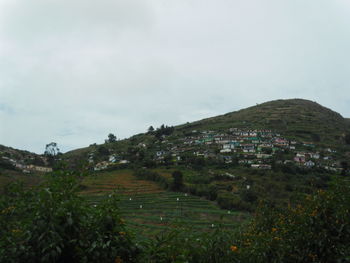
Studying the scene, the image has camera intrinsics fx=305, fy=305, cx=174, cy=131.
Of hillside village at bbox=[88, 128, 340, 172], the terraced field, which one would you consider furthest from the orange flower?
hillside village at bbox=[88, 128, 340, 172]

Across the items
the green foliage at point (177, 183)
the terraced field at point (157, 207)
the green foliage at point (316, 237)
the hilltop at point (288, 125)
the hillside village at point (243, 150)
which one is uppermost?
the hilltop at point (288, 125)

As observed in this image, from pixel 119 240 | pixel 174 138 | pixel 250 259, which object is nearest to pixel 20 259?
pixel 119 240

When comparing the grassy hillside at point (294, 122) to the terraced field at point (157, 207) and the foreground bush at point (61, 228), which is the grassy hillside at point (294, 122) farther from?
the foreground bush at point (61, 228)

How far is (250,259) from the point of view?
359 centimetres

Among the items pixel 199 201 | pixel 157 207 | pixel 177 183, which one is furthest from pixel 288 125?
pixel 157 207

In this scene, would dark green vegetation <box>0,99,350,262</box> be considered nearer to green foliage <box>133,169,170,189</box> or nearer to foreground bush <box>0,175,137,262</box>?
foreground bush <box>0,175,137,262</box>

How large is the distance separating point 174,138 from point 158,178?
146 feet

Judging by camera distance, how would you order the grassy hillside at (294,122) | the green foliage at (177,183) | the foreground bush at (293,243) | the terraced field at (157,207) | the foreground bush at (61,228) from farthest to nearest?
the grassy hillside at (294,122), the green foliage at (177,183), the terraced field at (157,207), the foreground bush at (293,243), the foreground bush at (61,228)

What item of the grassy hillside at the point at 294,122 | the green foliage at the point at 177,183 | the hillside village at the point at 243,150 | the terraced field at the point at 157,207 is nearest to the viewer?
the terraced field at the point at 157,207

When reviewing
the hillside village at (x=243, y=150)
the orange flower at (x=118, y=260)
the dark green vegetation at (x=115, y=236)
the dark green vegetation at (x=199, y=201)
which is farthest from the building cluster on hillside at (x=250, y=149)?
the orange flower at (x=118, y=260)

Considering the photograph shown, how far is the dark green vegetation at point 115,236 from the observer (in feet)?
9.94

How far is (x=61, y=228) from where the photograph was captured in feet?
10.0

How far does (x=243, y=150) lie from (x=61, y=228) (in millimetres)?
71235

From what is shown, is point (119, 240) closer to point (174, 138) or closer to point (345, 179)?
point (345, 179)
